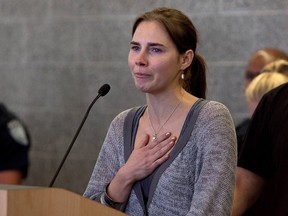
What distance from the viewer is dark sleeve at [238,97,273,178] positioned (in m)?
2.04

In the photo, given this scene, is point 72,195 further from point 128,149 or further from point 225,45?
point 225,45

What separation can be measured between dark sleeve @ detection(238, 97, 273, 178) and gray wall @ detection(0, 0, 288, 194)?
4.89 feet

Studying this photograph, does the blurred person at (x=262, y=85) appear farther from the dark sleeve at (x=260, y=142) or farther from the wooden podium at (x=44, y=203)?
the wooden podium at (x=44, y=203)

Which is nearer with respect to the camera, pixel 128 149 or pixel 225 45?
pixel 128 149

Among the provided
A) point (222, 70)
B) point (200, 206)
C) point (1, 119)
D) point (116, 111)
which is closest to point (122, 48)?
point (116, 111)

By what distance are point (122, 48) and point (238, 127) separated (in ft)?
2.66

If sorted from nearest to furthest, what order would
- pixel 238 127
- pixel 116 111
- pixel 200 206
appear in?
pixel 200 206, pixel 238 127, pixel 116 111

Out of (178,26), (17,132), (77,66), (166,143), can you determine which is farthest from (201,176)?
(77,66)

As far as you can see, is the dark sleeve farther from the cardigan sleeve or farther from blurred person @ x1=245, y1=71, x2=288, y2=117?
blurred person @ x1=245, y1=71, x2=288, y2=117

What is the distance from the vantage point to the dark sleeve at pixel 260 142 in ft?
6.68

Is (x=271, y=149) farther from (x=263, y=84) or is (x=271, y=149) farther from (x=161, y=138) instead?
(x=263, y=84)

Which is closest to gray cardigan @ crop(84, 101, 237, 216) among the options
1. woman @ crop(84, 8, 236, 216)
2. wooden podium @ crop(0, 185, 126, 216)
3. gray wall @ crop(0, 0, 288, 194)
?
woman @ crop(84, 8, 236, 216)

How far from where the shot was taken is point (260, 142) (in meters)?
2.04

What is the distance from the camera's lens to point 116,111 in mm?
3818
